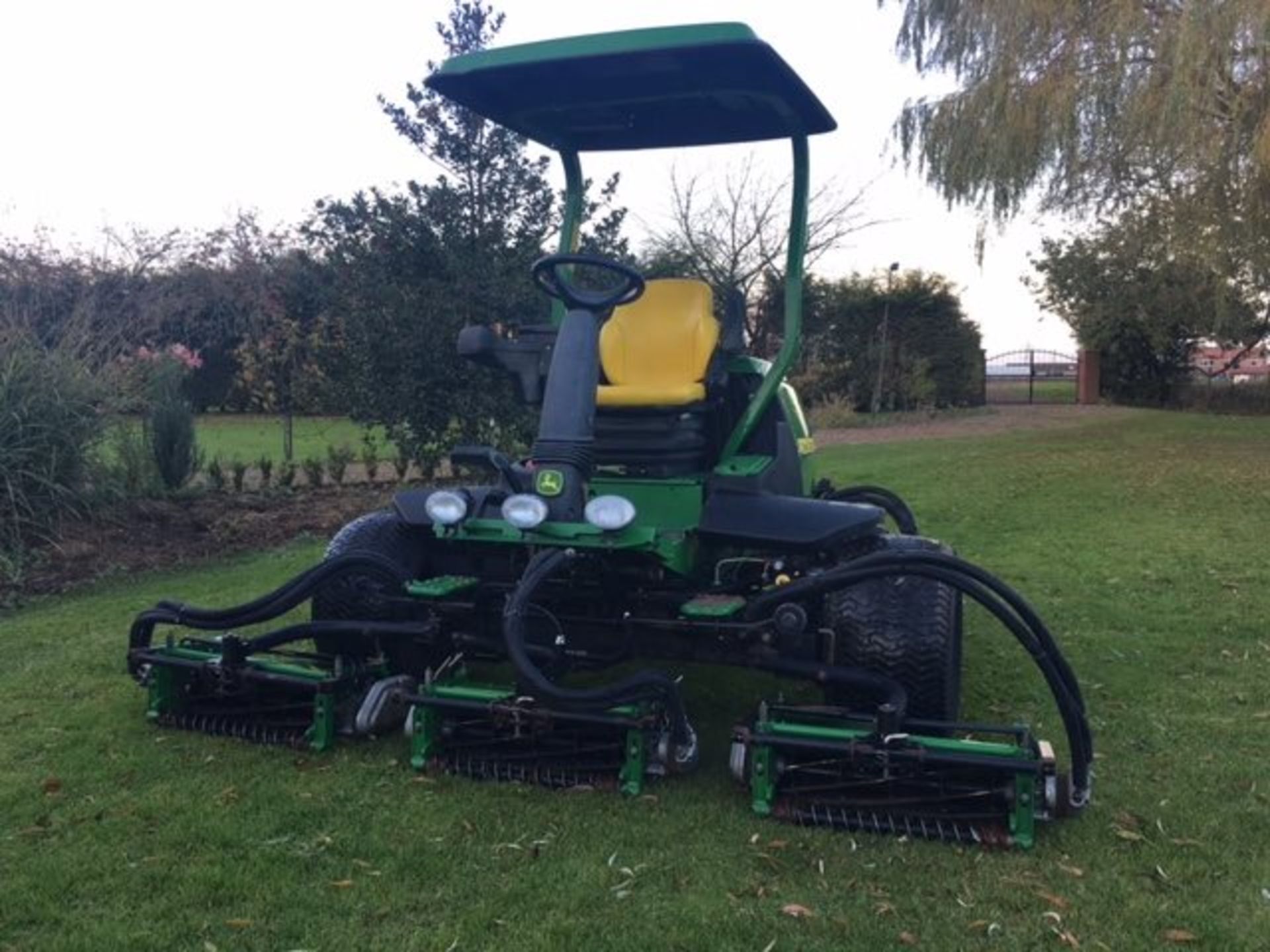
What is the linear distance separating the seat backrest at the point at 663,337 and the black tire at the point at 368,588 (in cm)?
101

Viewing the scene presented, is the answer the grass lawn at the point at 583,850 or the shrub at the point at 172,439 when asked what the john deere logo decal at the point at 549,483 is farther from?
the shrub at the point at 172,439

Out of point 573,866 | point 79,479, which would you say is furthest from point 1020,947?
point 79,479

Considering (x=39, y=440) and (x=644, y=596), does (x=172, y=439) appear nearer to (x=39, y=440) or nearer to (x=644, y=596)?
(x=39, y=440)

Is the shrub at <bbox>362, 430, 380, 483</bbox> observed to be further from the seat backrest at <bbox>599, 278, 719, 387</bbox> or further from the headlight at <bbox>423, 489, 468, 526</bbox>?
the headlight at <bbox>423, 489, 468, 526</bbox>

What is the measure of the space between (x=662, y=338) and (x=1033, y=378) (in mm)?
25578

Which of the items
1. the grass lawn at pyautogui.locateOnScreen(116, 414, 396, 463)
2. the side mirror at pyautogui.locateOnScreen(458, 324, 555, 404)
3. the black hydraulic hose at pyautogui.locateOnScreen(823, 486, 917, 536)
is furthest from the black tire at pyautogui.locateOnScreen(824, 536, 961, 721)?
the grass lawn at pyautogui.locateOnScreen(116, 414, 396, 463)

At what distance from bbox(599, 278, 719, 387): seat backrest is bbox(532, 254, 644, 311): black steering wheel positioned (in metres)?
0.44

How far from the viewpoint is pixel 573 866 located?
3010mm

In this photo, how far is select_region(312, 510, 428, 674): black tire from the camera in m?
4.18

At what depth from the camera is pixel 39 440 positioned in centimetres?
782

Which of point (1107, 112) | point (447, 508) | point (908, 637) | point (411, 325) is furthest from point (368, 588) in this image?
point (1107, 112)

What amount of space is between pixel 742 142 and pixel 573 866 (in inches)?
127

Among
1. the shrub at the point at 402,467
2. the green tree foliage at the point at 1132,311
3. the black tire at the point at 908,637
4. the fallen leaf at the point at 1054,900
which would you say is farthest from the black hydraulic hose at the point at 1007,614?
the green tree foliage at the point at 1132,311

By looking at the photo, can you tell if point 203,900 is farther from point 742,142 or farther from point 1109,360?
point 1109,360
